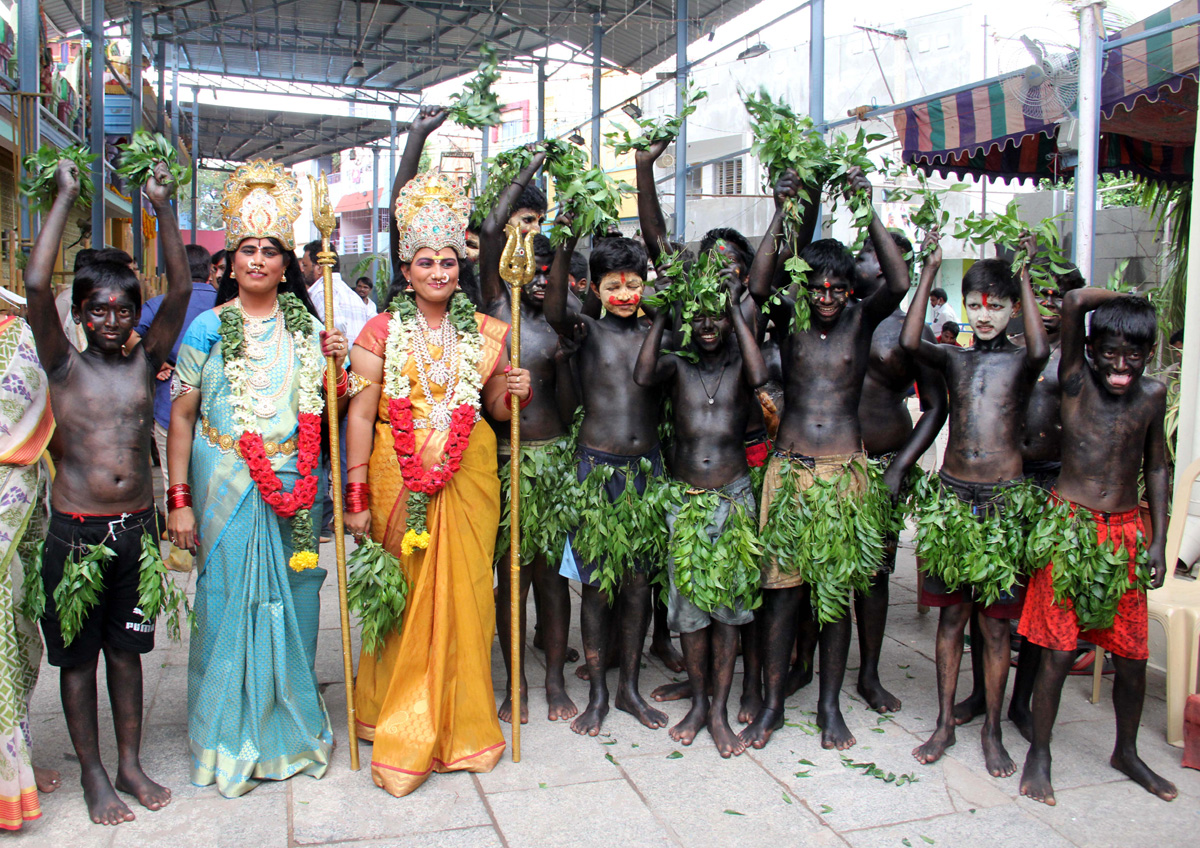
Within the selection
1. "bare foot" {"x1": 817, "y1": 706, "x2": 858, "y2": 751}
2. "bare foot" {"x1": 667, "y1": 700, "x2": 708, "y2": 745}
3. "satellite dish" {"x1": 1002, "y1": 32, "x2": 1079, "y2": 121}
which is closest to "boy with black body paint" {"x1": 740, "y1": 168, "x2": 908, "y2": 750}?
"bare foot" {"x1": 817, "y1": 706, "x2": 858, "y2": 751}

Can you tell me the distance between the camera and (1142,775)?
3.70 m

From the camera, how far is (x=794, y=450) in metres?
4.20

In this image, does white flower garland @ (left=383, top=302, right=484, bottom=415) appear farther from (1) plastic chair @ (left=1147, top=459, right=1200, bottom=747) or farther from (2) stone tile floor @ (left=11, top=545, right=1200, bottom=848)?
(1) plastic chair @ (left=1147, top=459, right=1200, bottom=747)

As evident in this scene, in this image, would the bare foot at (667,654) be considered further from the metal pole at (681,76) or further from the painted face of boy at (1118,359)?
the metal pole at (681,76)

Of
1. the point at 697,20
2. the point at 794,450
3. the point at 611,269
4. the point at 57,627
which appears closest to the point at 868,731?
the point at 794,450

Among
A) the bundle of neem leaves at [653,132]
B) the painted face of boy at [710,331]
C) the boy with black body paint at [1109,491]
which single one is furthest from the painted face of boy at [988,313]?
the bundle of neem leaves at [653,132]

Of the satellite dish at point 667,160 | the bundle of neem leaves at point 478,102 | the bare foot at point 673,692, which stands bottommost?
the bare foot at point 673,692

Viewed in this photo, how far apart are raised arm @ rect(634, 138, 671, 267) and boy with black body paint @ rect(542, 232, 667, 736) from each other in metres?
0.16

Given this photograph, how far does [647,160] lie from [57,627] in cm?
306

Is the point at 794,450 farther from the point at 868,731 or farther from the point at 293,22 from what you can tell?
the point at 293,22

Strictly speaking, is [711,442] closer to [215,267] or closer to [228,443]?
[228,443]

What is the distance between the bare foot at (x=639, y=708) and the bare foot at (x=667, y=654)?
596 mm

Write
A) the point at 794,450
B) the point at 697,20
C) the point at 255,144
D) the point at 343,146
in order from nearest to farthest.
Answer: the point at 794,450
the point at 697,20
the point at 343,146
the point at 255,144

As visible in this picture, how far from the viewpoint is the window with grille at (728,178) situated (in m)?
22.5
